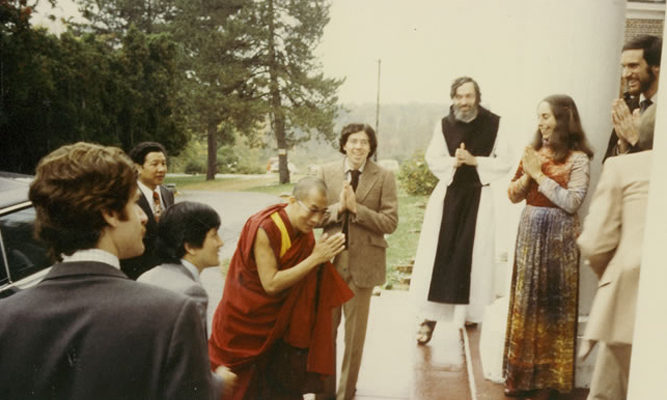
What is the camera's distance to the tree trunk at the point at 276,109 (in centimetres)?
219

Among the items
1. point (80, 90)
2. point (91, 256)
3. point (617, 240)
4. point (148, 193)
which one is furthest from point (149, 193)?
point (617, 240)

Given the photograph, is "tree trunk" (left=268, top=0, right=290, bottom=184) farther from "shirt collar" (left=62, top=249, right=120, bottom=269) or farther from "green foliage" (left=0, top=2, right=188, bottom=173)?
"shirt collar" (left=62, top=249, right=120, bottom=269)

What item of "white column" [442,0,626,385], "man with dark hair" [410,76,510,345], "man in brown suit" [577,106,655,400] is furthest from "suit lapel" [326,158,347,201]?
"man in brown suit" [577,106,655,400]

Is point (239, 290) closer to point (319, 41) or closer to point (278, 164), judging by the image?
point (278, 164)

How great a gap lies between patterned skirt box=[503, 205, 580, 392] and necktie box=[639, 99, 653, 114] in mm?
446

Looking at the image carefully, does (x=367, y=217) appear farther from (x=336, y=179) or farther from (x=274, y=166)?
(x=274, y=166)

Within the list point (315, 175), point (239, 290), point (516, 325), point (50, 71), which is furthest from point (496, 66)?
point (50, 71)

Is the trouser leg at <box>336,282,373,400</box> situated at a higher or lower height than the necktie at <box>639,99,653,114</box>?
lower

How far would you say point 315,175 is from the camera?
2.21 metres

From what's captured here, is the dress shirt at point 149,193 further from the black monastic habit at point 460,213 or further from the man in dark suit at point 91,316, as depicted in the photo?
the black monastic habit at point 460,213

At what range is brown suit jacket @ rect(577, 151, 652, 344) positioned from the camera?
5.59 ft

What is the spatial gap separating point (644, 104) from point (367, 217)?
1.07 meters

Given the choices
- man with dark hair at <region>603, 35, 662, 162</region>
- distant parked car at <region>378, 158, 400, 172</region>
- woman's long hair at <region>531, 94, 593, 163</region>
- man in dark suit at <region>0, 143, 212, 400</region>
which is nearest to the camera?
man in dark suit at <region>0, 143, 212, 400</region>

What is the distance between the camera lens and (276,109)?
2.23 meters
